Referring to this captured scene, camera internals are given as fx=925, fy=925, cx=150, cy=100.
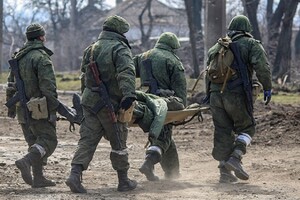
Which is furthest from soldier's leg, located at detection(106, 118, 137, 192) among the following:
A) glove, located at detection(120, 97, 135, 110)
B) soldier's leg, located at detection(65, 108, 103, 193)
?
glove, located at detection(120, 97, 135, 110)

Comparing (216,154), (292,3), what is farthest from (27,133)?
(292,3)

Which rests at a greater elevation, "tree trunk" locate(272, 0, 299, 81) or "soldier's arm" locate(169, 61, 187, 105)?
"soldier's arm" locate(169, 61, 187, 105)

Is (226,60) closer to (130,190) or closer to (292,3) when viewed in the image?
(130,190)

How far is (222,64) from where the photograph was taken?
11336 mm

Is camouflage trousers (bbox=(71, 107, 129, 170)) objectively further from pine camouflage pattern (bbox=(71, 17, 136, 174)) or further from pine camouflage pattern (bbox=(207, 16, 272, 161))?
pine camouflage pattern (bbox=(207, 16, 272, 161))

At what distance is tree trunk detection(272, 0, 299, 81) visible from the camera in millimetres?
31828

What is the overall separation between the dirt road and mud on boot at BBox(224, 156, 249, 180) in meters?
0.12

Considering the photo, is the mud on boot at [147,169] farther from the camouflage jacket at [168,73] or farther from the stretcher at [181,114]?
the camouflage jacket at [168,73]

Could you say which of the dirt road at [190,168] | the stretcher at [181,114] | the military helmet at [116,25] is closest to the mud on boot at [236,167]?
the dirt road at [190,168]

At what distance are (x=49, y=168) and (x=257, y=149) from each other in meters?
4.24

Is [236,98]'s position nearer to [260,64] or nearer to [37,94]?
[260,64]

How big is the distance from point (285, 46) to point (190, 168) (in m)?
20.5

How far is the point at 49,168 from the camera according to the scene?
12.7 meters

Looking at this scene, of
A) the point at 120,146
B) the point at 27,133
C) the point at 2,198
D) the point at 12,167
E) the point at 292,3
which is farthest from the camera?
the point at 292,3
